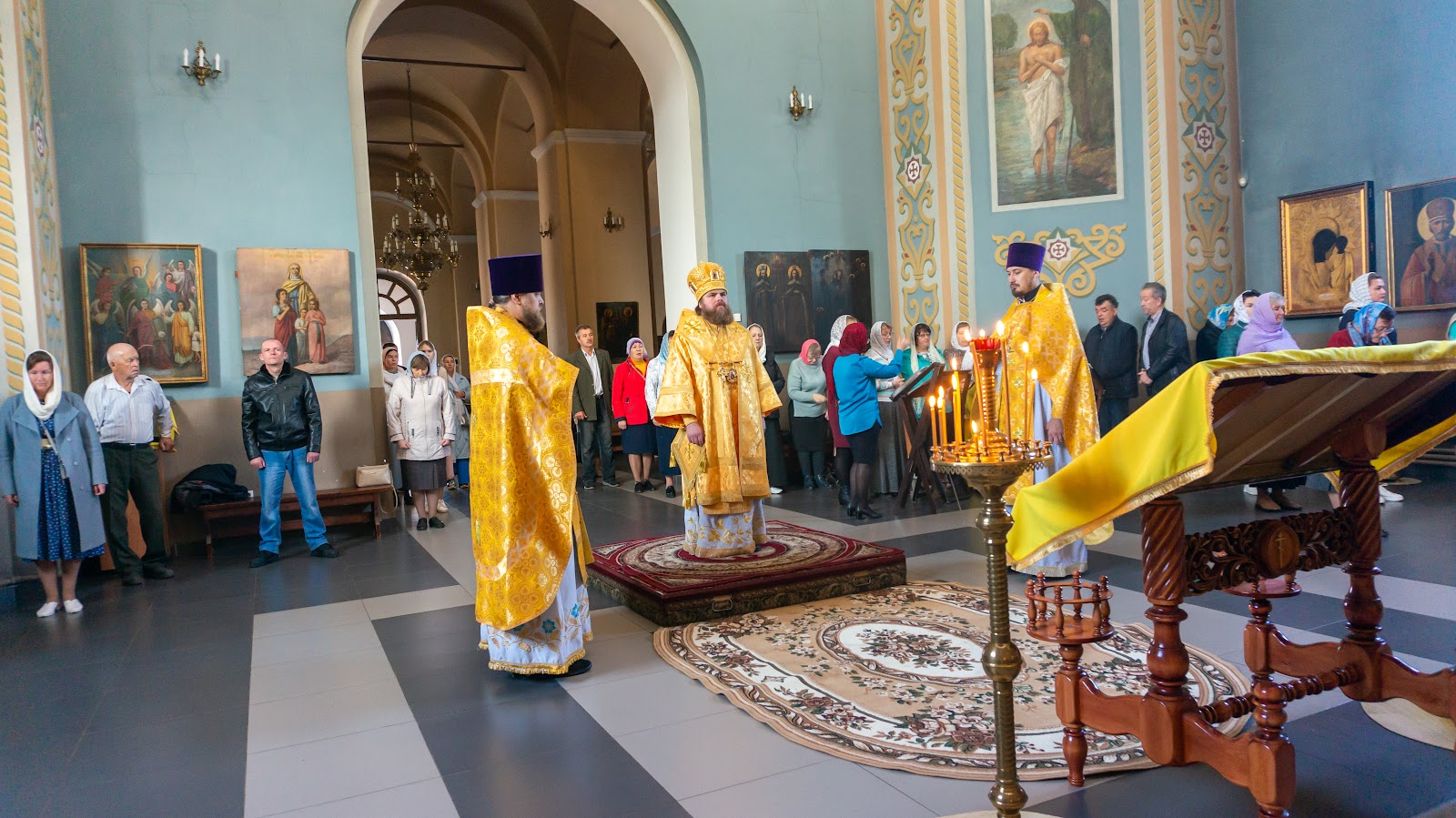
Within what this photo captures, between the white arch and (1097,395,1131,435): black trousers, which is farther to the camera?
the white arch

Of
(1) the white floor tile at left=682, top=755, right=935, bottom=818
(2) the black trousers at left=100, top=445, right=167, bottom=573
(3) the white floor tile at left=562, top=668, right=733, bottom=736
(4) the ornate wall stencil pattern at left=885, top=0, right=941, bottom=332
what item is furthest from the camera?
(4) the ornate wall stencil pattern at left=885, top=0, right=941, bottom=332

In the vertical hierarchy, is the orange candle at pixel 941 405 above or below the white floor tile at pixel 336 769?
above

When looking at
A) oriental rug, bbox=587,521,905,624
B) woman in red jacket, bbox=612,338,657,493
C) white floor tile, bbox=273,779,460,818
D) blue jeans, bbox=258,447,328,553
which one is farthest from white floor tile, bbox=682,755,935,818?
woman in red jacket, bbox=612,338,657,493

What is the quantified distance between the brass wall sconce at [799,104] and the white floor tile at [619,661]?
308 inches

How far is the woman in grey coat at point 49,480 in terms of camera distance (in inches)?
241

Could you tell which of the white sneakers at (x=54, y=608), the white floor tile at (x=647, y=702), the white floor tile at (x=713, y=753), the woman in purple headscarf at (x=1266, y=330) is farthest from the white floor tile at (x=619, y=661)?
the woman in purple headscarf at (x=1266, y=330)

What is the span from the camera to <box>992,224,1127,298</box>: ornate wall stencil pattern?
32.4 ft

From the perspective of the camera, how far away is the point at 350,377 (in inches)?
361

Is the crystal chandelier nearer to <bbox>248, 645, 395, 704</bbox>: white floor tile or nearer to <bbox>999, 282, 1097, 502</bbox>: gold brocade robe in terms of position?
<bbox>248, 645, 395, 704</bbox>: white floor tile

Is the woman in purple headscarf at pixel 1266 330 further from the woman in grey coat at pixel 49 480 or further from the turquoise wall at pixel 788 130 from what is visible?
the woman in grey coat at pixel 49 480

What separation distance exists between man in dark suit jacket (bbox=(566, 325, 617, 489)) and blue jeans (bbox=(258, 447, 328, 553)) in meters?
3.52

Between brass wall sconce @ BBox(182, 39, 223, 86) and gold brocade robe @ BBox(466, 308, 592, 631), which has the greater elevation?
brass wall sconce @ BBox(182, 39, 223, 86)

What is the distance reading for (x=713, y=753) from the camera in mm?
3395

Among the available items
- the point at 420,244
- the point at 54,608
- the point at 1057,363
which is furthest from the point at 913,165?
the point at 420,244
